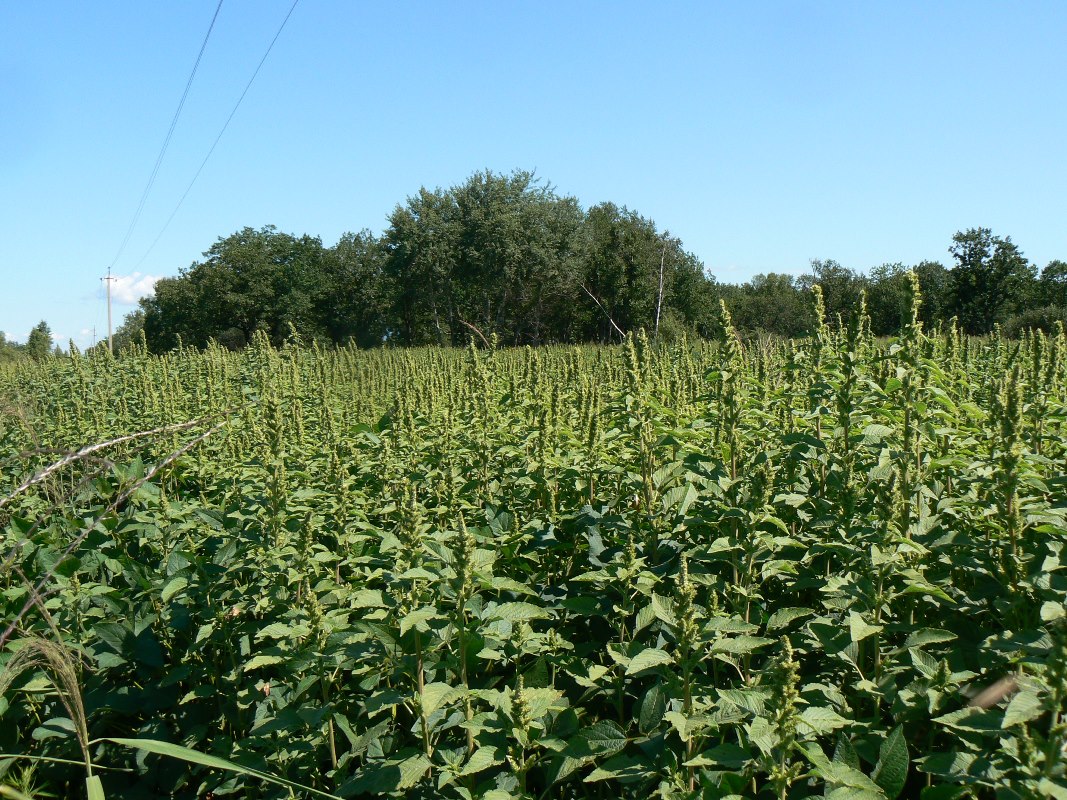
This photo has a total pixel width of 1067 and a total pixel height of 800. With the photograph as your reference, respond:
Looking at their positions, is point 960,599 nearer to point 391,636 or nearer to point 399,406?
point 391,636

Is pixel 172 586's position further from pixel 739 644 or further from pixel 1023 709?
pixel 1023 709

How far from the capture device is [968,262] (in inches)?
1308

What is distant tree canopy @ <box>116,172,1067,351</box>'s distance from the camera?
42625 mm

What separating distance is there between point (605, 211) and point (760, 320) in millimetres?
18652

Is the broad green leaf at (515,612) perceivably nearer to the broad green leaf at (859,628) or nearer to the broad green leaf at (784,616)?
the broad green leaf at (784,616)

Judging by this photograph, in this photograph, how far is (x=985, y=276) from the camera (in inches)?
1284

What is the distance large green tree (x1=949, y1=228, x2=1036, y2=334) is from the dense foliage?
30.9 meters

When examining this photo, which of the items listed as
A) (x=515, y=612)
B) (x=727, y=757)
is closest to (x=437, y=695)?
(x=515, y=612)

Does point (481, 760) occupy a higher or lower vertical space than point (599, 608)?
lower

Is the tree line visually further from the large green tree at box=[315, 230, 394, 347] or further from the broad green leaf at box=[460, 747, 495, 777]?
the broad green leaf at box=[460, 747, 495, 777]

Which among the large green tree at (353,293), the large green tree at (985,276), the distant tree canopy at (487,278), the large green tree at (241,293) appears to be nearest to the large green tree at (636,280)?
the distant tree canopy at (487,278)

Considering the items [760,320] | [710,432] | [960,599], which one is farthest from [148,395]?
[760,320]

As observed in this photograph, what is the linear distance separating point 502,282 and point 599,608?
48.1m

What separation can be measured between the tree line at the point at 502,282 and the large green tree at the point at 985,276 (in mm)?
82
